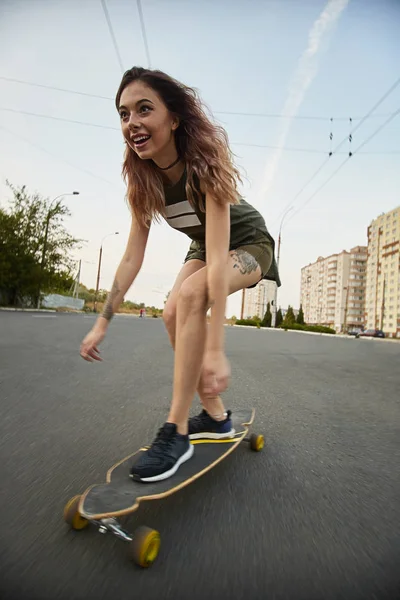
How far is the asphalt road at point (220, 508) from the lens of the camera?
979mm

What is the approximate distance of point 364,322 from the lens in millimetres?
116750

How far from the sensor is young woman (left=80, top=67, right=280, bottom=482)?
60.2 inches

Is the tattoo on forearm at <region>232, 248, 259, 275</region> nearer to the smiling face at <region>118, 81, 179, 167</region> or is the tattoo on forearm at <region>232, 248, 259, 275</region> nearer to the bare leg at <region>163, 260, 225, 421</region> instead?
the bare leg at <region>163, 260, 225, 421</region>

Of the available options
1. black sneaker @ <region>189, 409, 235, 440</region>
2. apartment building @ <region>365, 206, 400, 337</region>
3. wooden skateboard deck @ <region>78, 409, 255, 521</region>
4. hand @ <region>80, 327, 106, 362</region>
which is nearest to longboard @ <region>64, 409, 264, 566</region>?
wooden skateboard deck @ <region>78, 409, 255, 521</region>

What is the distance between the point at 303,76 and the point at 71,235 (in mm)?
30719

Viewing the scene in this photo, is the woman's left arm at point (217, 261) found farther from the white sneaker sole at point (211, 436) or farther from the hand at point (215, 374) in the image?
the white sneaker sole at point (211, 436)

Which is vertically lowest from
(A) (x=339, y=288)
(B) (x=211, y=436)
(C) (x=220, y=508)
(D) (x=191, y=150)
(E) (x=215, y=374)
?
(C) (x=220, y=508)

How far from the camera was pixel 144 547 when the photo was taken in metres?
1.03

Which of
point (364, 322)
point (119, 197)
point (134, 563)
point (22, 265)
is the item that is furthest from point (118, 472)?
point (364, 322)

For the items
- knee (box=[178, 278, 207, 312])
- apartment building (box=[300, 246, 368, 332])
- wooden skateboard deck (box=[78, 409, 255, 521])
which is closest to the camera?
wooden skateboard deck (box=[78, 409, 255, 521])

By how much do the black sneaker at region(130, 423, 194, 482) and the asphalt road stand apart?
0.36ft

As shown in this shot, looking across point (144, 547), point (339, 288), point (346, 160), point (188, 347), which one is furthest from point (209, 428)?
point (339, 288)

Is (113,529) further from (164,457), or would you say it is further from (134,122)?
(134,122)

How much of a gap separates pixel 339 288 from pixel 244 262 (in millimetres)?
130395
